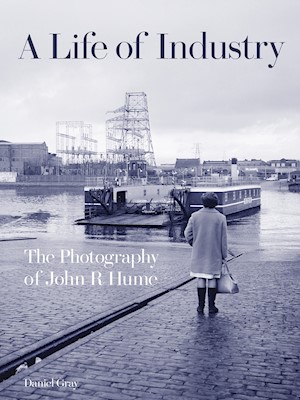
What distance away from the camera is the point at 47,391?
204 inches

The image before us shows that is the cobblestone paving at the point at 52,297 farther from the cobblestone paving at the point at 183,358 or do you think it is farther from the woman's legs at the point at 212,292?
the woman's legs at the point at 212,292

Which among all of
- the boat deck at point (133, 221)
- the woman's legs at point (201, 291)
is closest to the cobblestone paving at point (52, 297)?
the woman's legs at point (201, 291)

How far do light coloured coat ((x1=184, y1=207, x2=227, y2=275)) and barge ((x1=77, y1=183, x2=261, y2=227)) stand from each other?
26.2 metres

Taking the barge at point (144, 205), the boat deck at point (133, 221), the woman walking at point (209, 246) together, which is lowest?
the boat deck at point (133, 221)

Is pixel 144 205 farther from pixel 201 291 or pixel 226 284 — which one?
pixel 226 284

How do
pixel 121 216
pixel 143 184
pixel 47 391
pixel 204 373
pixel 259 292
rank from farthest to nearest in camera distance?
pixel 143 184 → pixel 121 216 → pixel 259 292 → pixel 204 373 → pixel 47 391

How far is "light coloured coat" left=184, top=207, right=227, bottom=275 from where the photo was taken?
8.20 metres

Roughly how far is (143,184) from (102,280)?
147 feet

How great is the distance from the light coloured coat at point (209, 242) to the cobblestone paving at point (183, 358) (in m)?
0.81

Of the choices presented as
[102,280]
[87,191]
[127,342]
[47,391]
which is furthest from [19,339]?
[87,191]

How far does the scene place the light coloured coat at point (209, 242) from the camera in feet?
26.9

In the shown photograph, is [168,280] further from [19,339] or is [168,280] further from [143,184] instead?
[143,184]

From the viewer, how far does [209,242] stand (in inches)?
323

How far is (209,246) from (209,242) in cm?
6
